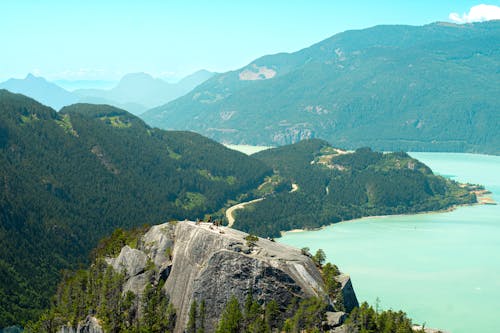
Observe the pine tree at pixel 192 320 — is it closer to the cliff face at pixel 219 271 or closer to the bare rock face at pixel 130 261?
the cliff face at pixel 219 271

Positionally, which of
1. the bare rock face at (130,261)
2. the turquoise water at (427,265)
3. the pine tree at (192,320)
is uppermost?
the bare rock face at (130,261)

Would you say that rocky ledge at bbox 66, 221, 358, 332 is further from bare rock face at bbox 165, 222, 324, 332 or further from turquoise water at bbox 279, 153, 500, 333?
turquoise water at bbox 279, 153, 500, 333

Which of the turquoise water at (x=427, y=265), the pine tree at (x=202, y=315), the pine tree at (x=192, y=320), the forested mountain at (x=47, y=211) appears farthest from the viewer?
the forested mountain at (x=47, y=211)

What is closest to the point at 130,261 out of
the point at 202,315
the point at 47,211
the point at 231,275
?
the point at 202,315

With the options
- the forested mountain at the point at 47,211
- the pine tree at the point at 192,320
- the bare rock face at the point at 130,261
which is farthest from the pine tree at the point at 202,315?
the forested mountain at the point at 47,211

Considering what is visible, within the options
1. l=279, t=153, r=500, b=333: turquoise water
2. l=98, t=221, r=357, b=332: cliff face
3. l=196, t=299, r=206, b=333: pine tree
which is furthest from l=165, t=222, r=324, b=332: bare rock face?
l=279, t=153, r=500, b=333: turquoise water

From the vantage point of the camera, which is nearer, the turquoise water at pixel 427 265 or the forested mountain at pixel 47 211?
the turquoise water at pixel 427 265

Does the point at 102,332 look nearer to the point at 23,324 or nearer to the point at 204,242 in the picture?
the point at 204,242
